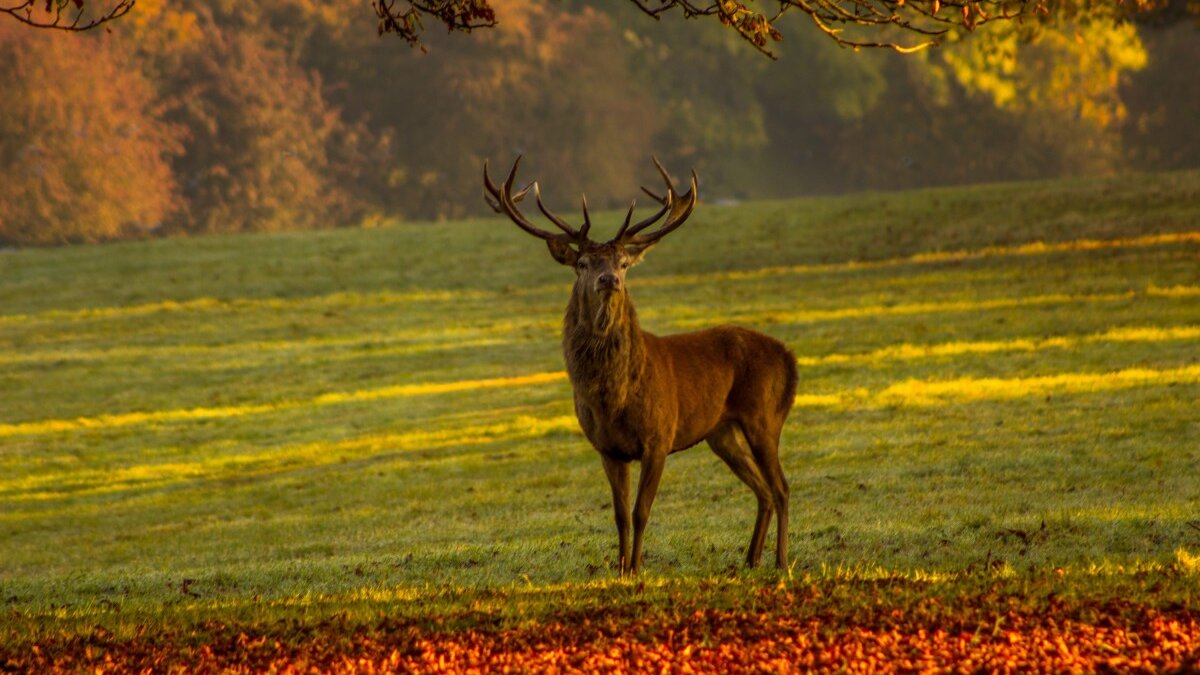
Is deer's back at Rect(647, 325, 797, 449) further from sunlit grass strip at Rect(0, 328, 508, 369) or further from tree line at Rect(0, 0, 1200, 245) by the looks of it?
tree line at Rect(0, 0, 1200, 245)

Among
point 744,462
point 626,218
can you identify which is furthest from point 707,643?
point 744,462

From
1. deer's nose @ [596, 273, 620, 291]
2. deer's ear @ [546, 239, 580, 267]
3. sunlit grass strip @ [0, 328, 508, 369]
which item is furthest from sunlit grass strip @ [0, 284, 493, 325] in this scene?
deer's nose @ [596, 273, 620, 291]

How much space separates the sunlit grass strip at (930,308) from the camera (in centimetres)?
2903

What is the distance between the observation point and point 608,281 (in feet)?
36.9

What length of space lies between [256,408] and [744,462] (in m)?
15.5

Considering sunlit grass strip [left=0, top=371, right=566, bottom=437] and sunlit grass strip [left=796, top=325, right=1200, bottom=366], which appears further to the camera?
sunlit grass strip [left=0, top=371, right=566, bottom=437]

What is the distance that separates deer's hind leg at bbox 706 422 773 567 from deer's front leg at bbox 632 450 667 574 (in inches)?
40.3

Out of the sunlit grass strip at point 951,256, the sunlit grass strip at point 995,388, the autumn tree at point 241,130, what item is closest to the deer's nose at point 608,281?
the sunlit grass strip at point 995,388

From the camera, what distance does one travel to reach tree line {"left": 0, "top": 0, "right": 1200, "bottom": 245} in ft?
194

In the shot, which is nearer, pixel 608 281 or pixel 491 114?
pixel 608 281

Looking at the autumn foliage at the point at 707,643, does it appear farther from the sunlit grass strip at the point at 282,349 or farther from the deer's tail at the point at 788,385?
the sunlit grass strip at the point at 282,349

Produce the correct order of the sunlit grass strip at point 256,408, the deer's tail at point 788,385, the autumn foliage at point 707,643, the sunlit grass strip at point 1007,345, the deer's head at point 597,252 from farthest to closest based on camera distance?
the sunlit grass strip at point 256,408, the sunlit grass strip at point 1007,345, the deer's tail at point 788,385, the deer's head at point 597,252, the autumn foliage at point 707,643

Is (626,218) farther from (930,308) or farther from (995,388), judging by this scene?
(930,308)

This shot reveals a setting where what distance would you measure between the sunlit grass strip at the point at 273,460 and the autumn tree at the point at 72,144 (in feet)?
124
